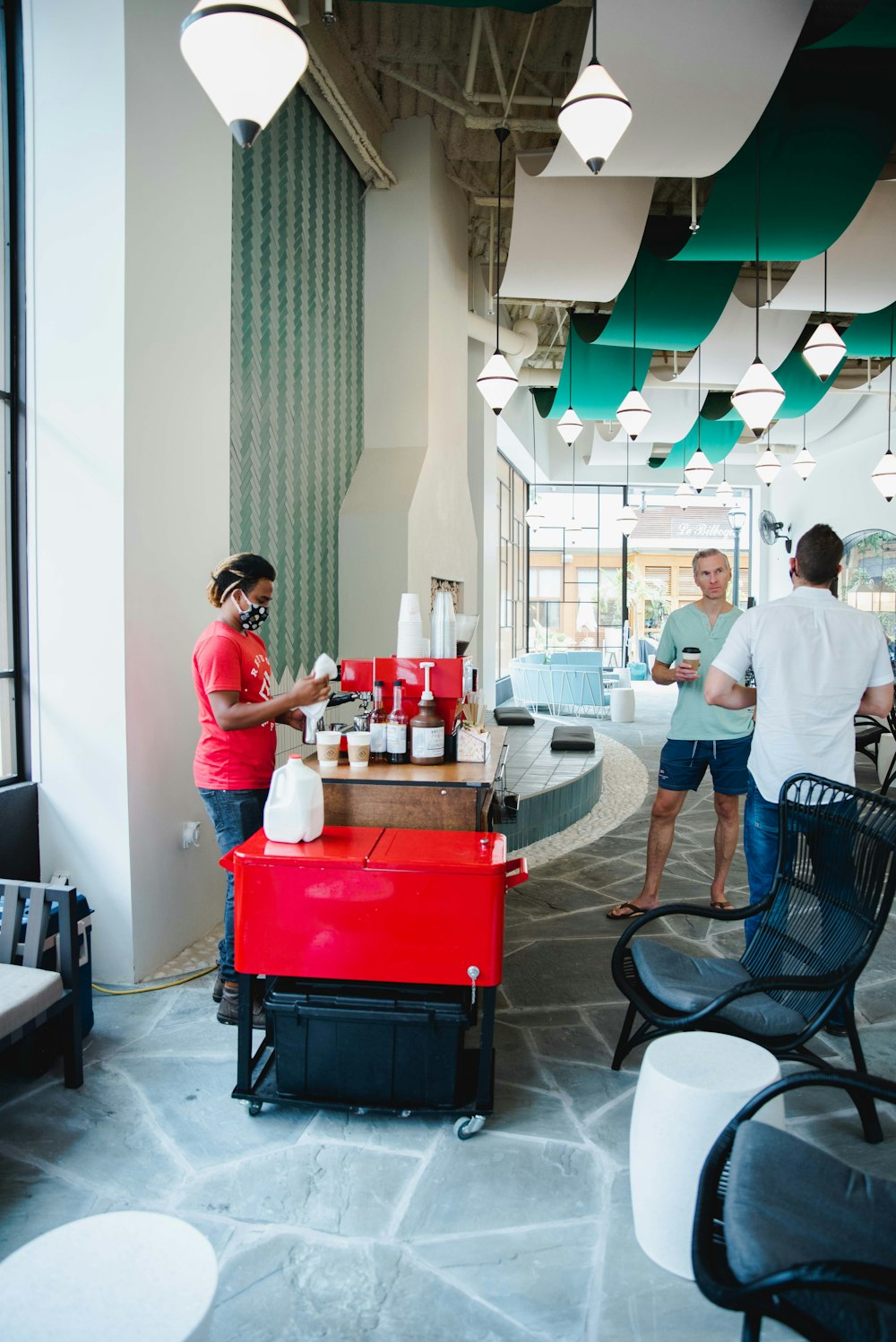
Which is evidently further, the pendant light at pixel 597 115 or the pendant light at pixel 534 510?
the pendant light at pixel 534 510

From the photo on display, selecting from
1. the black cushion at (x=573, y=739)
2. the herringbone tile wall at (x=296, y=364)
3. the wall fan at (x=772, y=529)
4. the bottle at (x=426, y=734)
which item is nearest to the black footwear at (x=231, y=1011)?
the bottle at (x=426, y=734)

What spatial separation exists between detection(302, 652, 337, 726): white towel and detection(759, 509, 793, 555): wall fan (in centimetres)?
1502

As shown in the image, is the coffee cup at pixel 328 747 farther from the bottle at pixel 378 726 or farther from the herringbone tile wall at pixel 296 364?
the herringbone tile wall at pixel 296 364

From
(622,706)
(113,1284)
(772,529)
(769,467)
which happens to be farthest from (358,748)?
(772,529)

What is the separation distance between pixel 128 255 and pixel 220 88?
49.8 inches

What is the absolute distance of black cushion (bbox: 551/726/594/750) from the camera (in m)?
7.60

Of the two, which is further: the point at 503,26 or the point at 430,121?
the point at 430,121

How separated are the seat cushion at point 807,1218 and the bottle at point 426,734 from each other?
1.56m

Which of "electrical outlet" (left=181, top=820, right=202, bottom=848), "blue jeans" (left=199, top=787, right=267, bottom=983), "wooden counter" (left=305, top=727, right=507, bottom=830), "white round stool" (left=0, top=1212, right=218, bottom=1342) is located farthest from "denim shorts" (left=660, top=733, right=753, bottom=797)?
"white round stool" (left=0, top=1212, right=218, bottom=1342)

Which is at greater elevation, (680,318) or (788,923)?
(680,318)

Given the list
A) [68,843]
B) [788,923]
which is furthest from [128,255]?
[788,923]

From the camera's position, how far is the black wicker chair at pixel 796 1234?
1.21 metres

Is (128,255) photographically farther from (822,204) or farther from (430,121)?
(430,121)

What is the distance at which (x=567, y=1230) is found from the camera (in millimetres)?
1998
